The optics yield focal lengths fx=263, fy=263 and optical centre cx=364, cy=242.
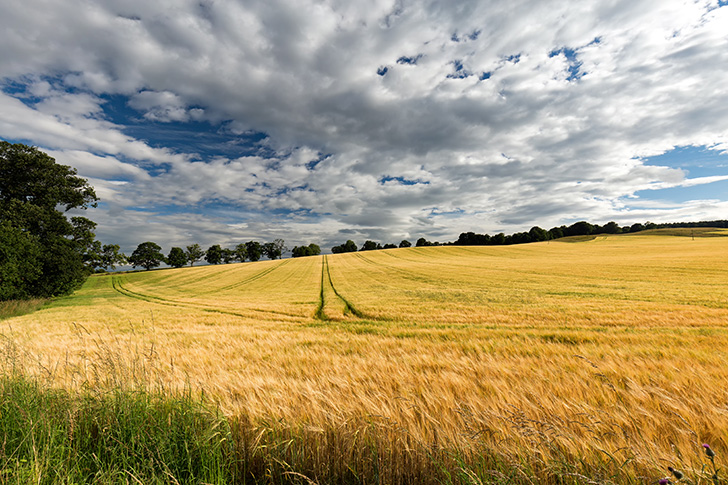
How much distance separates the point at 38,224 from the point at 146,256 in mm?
98969

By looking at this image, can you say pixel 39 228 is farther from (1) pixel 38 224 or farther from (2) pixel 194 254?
(2) pixel 194 254

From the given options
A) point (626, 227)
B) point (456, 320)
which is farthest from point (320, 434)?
point (626, 227)

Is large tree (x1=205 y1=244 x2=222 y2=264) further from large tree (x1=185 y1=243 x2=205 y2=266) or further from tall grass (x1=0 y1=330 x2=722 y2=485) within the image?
tall grass (x1=0 y1=330 x2=722 y2=485)

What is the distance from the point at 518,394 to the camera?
3.50m

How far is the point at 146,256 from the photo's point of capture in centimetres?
11250

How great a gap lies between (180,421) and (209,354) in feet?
17.5

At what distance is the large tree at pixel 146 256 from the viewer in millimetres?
112500

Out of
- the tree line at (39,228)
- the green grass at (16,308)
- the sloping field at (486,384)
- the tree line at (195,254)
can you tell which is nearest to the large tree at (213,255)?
the tree line at (195,254)

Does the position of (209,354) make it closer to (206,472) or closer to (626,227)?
(206,472)

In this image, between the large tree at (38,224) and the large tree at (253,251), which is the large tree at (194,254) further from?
the large tree at (38,224)

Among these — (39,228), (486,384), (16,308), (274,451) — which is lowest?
(16,308)

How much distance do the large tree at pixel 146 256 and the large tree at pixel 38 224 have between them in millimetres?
93075

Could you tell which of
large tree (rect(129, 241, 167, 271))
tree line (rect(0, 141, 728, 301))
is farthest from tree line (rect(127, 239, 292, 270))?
tree line (rect(0, 141, 728, 301))

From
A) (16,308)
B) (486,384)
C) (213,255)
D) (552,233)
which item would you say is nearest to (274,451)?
(486,384)
